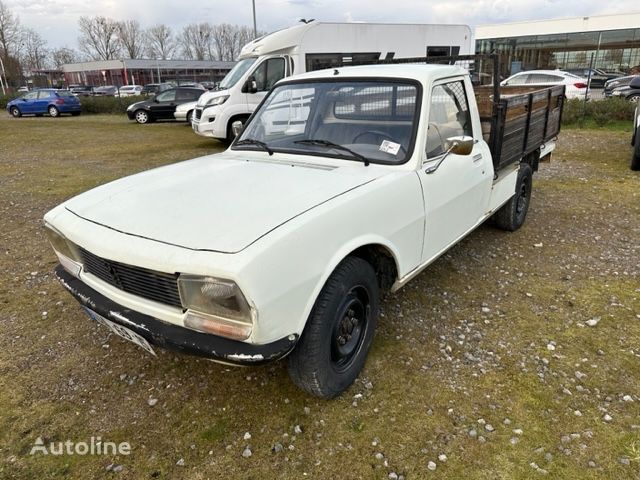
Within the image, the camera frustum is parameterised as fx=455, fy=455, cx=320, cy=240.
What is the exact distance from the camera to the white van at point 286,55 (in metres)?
11.1

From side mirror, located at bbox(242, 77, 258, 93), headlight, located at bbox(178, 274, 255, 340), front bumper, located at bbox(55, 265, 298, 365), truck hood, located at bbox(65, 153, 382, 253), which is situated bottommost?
front bumper, located at bbox(55, 265, 298, 365)

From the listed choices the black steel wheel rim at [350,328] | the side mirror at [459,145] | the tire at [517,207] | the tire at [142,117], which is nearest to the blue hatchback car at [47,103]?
the tire at [142,117]

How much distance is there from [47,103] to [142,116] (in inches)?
327

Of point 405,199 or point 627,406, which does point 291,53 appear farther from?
point 627,406

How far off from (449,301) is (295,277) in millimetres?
2119

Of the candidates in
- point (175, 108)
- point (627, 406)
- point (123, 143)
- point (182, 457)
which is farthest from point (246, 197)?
point (175, 108)

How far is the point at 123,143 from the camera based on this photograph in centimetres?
1355

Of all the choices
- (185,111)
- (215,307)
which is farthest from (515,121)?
(185,111)

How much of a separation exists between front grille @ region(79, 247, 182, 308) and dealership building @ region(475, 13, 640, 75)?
48.5m

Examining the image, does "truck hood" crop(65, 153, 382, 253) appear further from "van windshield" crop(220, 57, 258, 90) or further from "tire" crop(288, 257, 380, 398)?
"van windshield" crop(220, 57, 258, 90)

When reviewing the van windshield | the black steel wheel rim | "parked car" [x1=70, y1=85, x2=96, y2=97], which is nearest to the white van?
the van windshield

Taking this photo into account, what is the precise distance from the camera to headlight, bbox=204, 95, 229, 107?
11.2 m

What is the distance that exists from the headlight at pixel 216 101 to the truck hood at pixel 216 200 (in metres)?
8.47

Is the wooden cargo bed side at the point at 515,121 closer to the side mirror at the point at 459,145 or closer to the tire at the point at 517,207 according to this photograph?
the tire at the point at 517,207
